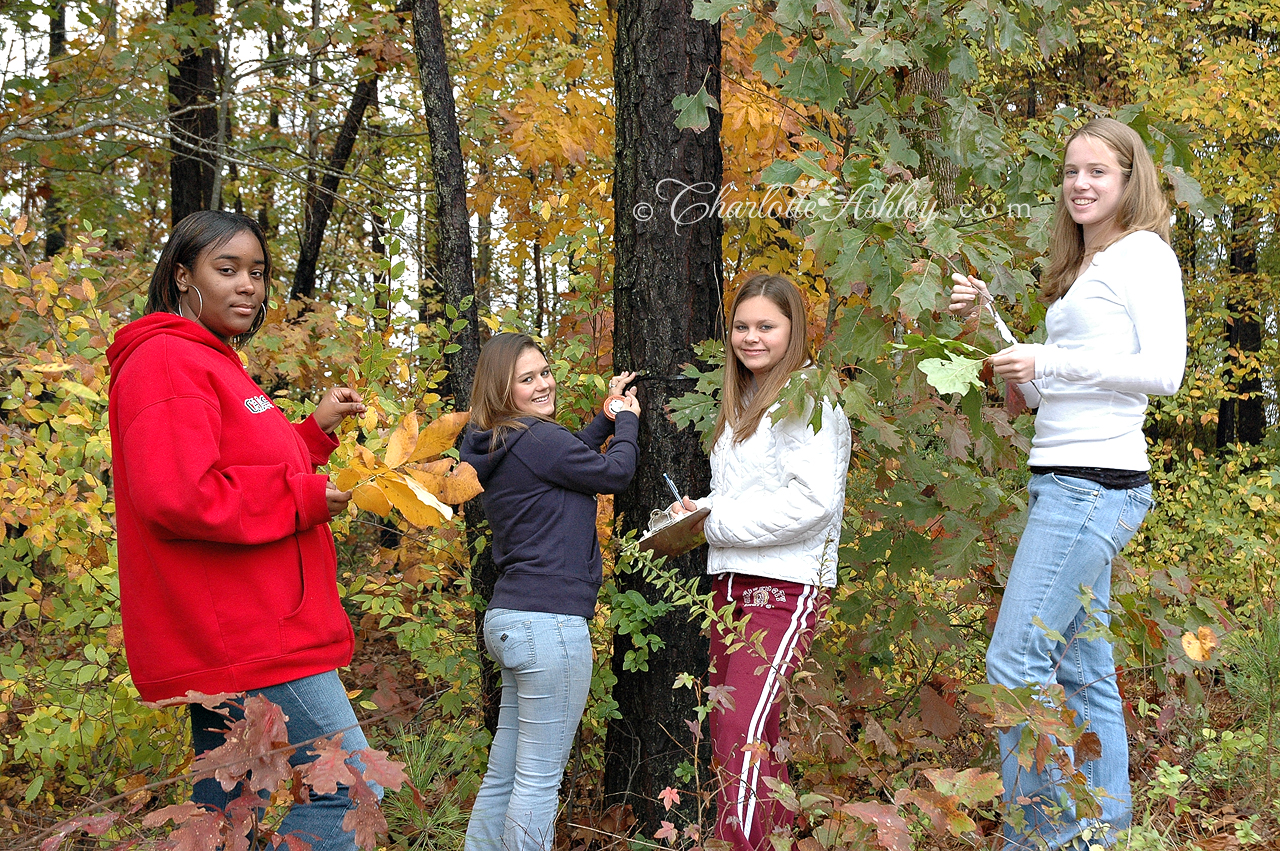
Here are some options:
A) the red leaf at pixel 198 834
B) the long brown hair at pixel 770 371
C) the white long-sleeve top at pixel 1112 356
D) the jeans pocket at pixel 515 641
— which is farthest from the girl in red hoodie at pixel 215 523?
the white long-sleeve top at pixel 1112 356

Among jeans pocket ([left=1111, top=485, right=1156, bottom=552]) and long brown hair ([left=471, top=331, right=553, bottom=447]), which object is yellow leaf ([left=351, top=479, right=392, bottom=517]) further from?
jeans pocket ([left=1111, top=485, right=1156, bottom=552])

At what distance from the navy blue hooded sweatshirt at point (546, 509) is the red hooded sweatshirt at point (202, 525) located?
762mm

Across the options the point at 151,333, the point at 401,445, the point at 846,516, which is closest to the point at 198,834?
the point at 401,445

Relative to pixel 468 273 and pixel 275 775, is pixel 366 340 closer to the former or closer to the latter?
pixel 468 273

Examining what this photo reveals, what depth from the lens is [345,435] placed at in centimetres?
325

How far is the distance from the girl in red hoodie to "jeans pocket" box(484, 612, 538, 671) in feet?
2.01

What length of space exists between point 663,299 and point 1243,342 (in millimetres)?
9898

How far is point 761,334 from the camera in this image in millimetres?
2873

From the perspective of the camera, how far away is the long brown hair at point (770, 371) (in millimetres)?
2850

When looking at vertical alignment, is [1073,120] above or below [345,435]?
above

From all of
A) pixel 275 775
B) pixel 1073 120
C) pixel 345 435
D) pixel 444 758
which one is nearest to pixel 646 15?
pixel 1073 120

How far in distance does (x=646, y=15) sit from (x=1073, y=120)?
4.82 feet

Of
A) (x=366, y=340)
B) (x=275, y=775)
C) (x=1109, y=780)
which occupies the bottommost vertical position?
(x=1109, y=780)

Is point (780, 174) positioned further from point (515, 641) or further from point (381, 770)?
point (381, 770)
